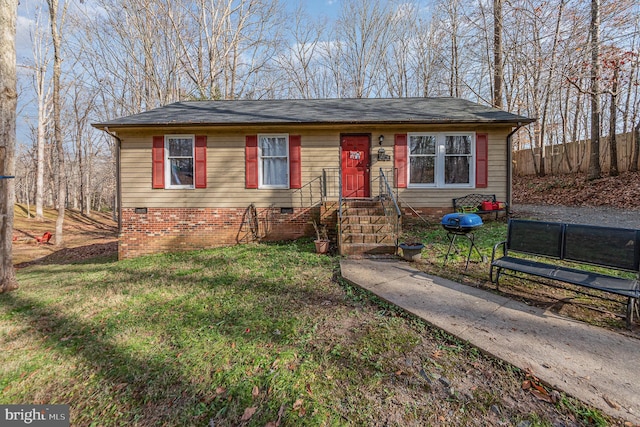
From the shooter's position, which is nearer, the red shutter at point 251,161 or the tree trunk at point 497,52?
the red shutter at point 251,161

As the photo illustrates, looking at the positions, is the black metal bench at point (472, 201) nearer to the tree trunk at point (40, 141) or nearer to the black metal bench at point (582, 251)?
the black metal bench at point (582, 251)

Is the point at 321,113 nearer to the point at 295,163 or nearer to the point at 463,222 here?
the point at 295,163

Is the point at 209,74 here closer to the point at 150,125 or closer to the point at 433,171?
the point at 150,125

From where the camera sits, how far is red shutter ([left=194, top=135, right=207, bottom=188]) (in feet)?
26.6

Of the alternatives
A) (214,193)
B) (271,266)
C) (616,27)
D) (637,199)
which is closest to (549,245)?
(271,266)

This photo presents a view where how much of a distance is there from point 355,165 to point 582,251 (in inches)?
223

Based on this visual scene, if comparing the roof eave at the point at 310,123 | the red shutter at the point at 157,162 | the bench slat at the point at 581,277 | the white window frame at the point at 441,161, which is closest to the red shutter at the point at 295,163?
the roof eave at the point at 310,123

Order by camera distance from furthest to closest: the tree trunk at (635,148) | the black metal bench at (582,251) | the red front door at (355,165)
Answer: the tree trunk at (635,148) < the red front door at (355,165) < the black metal bench at (582,251)

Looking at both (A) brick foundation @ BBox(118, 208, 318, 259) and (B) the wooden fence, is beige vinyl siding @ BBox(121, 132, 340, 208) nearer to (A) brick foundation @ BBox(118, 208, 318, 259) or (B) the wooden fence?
(A) brick foundation @ BBox(118, 208, 318, 259)

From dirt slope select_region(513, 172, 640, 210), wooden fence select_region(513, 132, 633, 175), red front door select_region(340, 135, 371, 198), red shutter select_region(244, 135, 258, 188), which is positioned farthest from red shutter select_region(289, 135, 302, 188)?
wooden fence select_region(513, 132, 633, 175)

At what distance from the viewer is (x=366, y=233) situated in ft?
20.1

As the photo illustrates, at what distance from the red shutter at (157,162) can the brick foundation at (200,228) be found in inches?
31.5

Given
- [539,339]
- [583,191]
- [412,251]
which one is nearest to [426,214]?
[412,251]

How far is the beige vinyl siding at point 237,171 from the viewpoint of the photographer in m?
8.03
